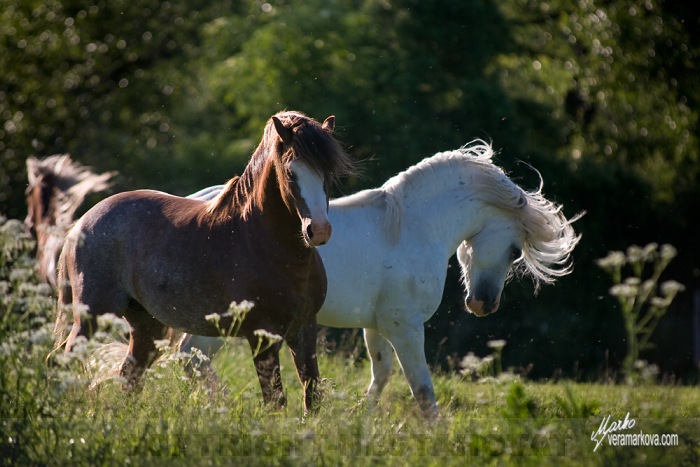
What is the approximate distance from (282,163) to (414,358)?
1957 millimetres

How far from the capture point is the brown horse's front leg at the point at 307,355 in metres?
5.15

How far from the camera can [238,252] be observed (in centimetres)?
504

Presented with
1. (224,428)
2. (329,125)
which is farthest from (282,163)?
(224,428)

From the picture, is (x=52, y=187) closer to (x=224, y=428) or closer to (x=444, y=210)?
(x=444, y=210)

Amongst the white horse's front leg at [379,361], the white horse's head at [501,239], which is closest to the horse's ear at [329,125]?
the white horse's head at [501,239]

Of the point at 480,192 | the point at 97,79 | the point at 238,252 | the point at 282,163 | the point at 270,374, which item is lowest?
the point at 97,79

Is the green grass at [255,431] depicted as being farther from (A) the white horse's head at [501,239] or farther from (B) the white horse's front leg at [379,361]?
(A) the white horse's head at [501,239]

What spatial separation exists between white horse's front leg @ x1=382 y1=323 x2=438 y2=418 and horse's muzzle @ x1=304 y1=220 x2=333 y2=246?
1815 millimetres

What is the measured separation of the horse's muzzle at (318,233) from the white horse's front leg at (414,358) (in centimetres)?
182

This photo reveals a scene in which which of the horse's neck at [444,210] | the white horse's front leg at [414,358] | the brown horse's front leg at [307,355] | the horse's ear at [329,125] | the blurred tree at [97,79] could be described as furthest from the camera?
the blurred tree at [97,79]

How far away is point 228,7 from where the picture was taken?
2019cm

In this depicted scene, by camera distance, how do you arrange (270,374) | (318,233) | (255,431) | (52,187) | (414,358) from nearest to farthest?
(255,431)
(318,233)
(270,374)
(414,358)
(52,187)

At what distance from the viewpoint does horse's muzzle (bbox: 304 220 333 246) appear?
4.61 m

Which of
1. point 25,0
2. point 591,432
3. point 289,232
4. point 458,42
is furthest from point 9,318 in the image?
point 25,0
